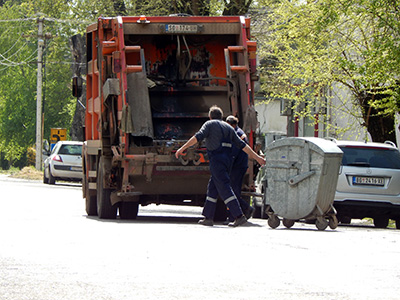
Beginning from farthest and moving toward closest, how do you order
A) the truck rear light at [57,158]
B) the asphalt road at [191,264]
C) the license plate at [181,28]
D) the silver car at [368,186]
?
the truck rear light at [57,158]
the silver car at [368,186]
the license plate at [181,28]
the asphalt road at [191,264]

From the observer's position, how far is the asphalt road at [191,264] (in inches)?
279

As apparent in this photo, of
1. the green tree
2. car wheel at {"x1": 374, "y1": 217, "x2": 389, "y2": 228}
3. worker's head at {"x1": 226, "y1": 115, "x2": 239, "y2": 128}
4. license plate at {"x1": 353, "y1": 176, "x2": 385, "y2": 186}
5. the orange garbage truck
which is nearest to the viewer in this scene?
worker's head at {"x1": 226, "y1": 115, "x2": 239, "y2": 128}

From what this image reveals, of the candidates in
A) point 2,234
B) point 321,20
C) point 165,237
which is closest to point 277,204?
point 165,237

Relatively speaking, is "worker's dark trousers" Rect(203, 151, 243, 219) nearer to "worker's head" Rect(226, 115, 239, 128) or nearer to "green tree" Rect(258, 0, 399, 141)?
"worker's head" Rect(226, 115, 239, 128)

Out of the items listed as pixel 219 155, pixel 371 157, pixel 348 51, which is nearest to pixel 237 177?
pixel 219 155

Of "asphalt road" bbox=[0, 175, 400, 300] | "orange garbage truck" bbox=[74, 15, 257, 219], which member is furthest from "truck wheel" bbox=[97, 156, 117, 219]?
"asphalt road" bbox=[0, 175, 400, 300]

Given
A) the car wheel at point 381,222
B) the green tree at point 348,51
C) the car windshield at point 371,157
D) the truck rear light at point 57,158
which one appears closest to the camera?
the car windshield at point 371,157

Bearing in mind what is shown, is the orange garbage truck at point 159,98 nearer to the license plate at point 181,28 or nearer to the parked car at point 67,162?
the license plate at point 181,28

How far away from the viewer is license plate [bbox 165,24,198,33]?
14.9 metres

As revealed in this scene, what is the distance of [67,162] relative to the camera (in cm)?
3516

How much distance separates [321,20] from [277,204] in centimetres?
560

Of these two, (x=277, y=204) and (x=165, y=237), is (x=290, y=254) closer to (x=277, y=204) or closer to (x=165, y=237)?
(x=165, y=237)

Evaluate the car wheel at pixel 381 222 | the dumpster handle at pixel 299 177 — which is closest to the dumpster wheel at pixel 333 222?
the dumpster handle at pixel 299 177

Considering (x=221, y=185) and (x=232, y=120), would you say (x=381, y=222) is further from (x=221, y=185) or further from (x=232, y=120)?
(x=221, y=185)
